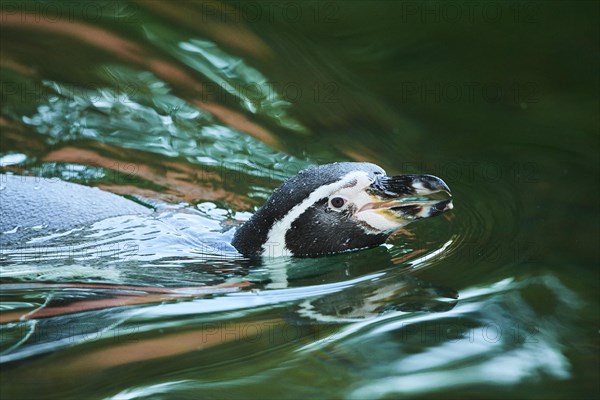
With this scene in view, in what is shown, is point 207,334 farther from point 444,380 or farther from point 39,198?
point 39,198

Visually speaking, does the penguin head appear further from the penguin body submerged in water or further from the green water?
the green water

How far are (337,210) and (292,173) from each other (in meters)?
1.49

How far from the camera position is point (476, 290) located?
448 centimetres

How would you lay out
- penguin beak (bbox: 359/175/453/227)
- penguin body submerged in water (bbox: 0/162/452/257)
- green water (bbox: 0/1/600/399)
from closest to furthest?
1. green water (bbox: 0/1/600/399)
2. penguin beak (bbox: 359/175/453/227)
3. penguin body submerged in water (bbox: 0/162/452/257)

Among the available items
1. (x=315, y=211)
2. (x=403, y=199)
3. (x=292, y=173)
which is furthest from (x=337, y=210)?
(x=292, y=173)

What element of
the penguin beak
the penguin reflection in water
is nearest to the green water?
the penguin reflection in water

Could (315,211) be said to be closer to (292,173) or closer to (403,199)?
(403,199)

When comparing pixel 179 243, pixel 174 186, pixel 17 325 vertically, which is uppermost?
pixel 174 186

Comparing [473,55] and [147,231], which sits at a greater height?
[473,55]

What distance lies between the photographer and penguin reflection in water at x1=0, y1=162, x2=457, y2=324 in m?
4.68

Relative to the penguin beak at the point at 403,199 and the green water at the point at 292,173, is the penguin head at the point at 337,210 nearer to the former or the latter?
the penguin beak at the point at 403,199


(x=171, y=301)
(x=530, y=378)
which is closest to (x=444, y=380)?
(x=530, y=378)

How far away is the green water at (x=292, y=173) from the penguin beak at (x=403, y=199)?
10.5 inches

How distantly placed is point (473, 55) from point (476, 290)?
10.4 ft
